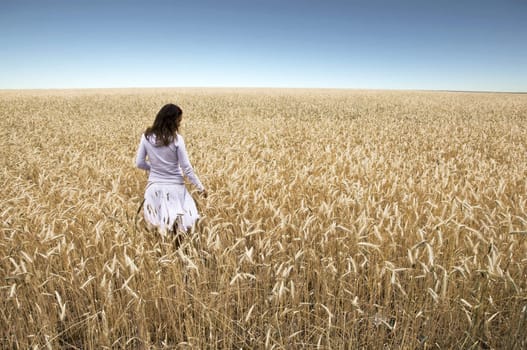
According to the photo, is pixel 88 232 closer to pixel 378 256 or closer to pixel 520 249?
pixel 378 256

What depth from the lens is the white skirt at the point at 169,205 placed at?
9.47 feet

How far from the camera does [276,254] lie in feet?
8.65

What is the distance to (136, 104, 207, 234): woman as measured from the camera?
3057 mm

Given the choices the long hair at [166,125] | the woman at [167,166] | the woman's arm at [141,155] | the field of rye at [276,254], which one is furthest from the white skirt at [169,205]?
the long hair at [166,125]

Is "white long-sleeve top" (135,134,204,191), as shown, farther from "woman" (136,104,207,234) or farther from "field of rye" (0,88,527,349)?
"field of rye" (0,88,527,349)

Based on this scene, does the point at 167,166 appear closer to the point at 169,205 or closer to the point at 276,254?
the point at 169,205

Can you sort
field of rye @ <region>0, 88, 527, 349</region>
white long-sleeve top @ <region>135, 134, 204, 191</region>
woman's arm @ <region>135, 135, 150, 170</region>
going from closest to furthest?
field of rye @ <region>0, 88, 527, 349</region> < white long-sleeve top @ <region>135, 134, 204, 191</region> < woman's arm @ <region>135, 135, 150, 170</region>

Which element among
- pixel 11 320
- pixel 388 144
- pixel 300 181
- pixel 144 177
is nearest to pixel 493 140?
pixel 388 144

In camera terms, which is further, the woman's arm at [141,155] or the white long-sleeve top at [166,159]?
the woman's arm at [141,155]

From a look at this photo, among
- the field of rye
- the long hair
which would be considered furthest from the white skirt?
the long hair

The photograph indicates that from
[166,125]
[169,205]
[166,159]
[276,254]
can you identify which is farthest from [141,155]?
[276,254]

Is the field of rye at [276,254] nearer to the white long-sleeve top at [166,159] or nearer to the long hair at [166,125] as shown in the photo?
the white long-sleeve top at [166,159]

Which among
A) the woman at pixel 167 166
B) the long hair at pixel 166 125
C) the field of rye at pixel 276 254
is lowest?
the field of rye at pixel 276 254

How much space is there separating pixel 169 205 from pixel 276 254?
1.22 meters
